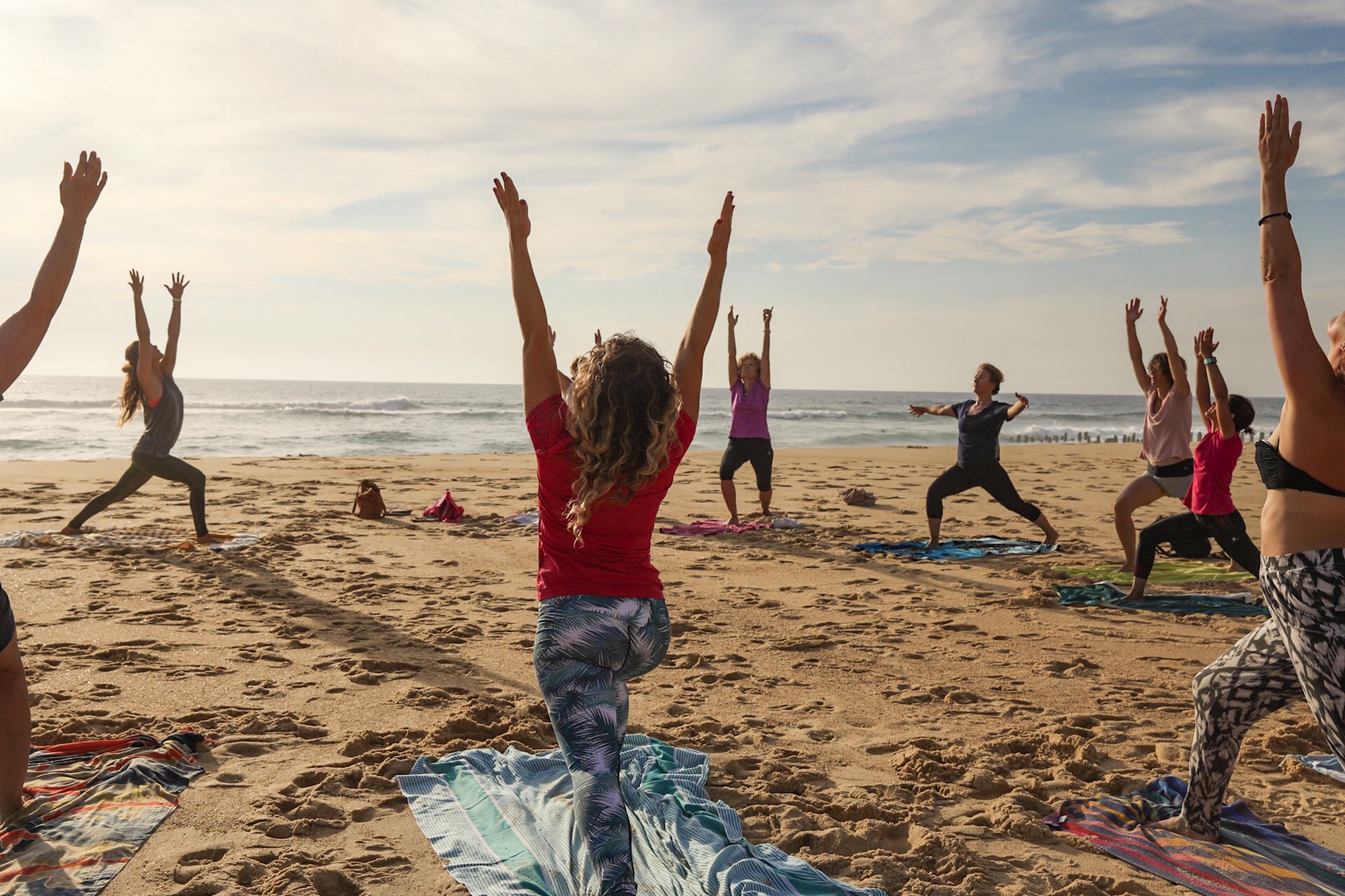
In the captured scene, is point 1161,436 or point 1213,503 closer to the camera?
point 1213,503

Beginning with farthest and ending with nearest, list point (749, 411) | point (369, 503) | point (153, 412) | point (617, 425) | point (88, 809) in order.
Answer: point (369, 503), point (749, 411), point (153, 412), point (88, 809), point (617, 425)

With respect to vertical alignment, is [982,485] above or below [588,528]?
below

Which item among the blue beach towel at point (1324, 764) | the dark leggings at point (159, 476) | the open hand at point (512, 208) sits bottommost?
the blue beach towel at point (1324, 764)

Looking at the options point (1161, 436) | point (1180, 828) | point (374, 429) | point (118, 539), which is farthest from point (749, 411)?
point (374, 429)

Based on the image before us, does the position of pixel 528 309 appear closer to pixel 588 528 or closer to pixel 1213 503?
pixel 588 528

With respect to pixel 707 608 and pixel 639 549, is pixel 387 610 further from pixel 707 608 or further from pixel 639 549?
pixel 639 549

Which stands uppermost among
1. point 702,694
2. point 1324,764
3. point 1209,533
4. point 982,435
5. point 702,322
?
point 702,322

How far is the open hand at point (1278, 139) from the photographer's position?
2803 mm

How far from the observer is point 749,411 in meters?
11.3

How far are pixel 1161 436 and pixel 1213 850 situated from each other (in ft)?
18.3

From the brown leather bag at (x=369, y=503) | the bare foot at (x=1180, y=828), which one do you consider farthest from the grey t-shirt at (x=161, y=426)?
the bare foot at (x=1180, y=828)

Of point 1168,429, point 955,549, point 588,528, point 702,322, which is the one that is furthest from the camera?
point 955,549

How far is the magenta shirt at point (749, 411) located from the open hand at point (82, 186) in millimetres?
8389

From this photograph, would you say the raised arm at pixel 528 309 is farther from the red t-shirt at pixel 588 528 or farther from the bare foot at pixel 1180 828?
the bare foot at pixel 1180 828
